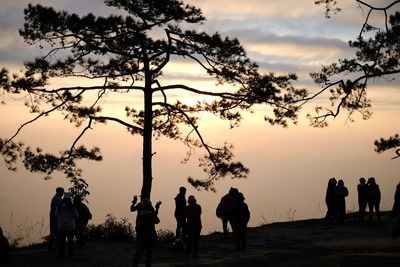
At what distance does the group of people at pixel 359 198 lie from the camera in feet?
77.1

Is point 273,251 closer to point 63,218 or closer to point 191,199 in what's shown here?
point 191,199

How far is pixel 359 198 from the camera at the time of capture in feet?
77.8

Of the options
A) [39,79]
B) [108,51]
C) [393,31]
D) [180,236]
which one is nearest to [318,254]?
[180,236]

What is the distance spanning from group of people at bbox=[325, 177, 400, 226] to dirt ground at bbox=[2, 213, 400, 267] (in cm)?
68

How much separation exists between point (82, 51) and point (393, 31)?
11.6m

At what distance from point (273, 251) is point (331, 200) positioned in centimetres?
760

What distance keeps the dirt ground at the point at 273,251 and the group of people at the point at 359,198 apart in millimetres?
675

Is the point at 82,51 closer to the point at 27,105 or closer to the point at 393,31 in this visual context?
the point at 27,105

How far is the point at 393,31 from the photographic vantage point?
20.9 metres

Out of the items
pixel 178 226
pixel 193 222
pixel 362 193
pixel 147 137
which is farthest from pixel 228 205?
pixel 362 193

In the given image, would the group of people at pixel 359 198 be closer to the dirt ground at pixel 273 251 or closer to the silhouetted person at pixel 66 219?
the dirt ground at pixel 273 251

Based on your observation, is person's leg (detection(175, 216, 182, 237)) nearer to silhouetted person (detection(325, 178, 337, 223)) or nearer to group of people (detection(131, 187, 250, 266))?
group of people (detection(131, 187, 250, 266))

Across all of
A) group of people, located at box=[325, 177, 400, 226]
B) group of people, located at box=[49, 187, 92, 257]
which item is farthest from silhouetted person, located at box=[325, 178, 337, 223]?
group of people, located at box=[49, 187, 92, 257]

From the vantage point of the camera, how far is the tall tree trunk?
2170cm
